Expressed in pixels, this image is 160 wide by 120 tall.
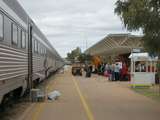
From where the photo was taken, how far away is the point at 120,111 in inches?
625

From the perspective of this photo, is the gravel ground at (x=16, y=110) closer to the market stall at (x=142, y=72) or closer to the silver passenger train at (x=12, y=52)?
the silver passenger train at (x=12, y=52)

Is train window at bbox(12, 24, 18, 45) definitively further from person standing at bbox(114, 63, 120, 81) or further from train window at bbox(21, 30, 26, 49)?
person standing at bbox(114, 63, 120, 81)

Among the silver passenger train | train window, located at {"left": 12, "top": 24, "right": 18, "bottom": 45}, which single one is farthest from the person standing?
train window, located at {"left": 12, "top": 24, "right": 18, "bottom": 45}

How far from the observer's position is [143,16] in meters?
14.3

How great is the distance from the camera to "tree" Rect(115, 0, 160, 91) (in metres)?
14.3

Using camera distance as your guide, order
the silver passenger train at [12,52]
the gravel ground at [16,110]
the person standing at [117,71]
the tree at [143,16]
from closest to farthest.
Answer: the silver passenger train at [12,52], the tree at [143,16], the gravel ground at [16,110], the person standing at [117,71]

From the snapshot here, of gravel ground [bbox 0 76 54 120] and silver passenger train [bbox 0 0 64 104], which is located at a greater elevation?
silver passenger train [bbox 0 0 64 104]

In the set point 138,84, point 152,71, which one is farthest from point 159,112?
point 152,71

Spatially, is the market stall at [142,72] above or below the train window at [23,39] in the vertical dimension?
below

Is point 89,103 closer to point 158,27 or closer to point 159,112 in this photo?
point 159,112

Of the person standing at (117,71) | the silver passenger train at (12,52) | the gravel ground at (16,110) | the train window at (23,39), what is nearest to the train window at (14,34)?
the silver passenger train at (12,52)

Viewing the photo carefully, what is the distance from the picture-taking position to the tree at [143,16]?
1427cm

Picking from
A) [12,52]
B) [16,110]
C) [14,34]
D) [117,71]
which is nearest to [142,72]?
[117,71]

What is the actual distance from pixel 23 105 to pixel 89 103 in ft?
8.83
